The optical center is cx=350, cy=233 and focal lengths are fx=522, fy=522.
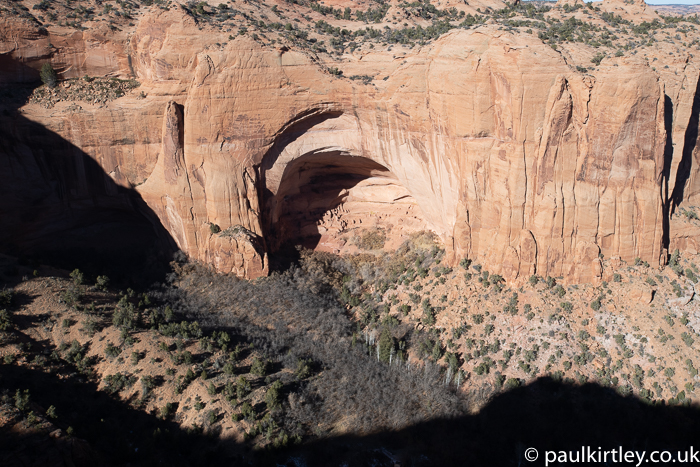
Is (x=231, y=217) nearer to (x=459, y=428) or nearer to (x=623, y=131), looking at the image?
(x=459, y=428)

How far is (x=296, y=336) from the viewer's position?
84.5 feet

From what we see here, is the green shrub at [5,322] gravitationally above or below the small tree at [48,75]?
below

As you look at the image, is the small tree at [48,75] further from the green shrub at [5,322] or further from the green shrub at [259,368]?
the green shrub at [259,368]

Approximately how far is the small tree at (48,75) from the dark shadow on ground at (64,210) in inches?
38.0

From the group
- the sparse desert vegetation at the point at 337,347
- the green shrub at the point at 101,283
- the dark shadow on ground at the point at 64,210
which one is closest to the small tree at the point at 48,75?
the dark shadow on ground at the point at 64,210

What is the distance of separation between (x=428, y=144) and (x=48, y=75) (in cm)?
2044

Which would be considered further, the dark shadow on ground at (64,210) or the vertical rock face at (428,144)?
the dark shadow on ground at (64,210)

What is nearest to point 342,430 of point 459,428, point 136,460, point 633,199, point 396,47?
point 459,428

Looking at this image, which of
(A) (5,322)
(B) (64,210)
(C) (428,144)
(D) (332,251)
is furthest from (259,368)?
(B) (64,210)

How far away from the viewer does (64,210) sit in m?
29.5

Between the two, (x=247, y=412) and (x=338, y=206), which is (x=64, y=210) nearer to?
(x=338, y=206)

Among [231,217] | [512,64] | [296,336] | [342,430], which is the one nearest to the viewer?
[342,430]

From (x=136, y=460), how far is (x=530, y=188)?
1955cm

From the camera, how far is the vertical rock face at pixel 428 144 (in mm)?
22766
